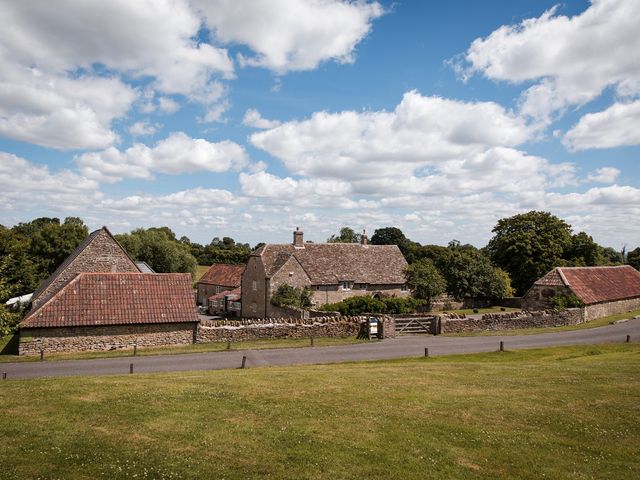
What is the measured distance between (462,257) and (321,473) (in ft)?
179

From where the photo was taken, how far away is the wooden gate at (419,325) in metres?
39.9

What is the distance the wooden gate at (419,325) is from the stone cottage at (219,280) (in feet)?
94.6

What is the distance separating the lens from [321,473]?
10.5 metres

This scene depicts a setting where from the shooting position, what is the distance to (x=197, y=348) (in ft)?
105

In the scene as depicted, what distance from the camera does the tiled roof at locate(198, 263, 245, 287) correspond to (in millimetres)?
64312

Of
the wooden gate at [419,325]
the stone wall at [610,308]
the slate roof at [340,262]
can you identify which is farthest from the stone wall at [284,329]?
the stone wall at [610,308]

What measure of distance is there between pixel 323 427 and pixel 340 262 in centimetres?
4392

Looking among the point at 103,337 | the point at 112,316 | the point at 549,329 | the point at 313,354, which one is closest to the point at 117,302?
the point at 112,316

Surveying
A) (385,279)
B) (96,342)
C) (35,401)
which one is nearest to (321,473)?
(35,401)

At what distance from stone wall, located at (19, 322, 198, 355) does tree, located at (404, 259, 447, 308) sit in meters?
29.3

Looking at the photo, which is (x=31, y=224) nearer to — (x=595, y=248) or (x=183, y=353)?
(x=183, y=353)

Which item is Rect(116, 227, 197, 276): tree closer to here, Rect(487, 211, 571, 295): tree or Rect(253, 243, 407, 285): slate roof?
Rect(253, 243, 407, 285): slate roof

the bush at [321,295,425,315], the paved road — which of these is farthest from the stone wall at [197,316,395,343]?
the bush at [321,295,425,315]

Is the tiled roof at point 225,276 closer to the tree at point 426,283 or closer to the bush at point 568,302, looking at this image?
the tree at point 426,283
